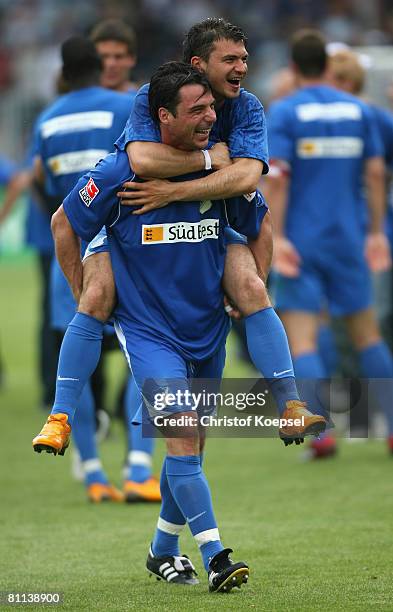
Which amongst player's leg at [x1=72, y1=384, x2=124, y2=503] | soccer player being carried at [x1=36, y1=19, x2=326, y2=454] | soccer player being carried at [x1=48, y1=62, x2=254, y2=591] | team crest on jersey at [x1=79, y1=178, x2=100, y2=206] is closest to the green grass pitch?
player's leg at [x1=72, y1=384, x2=124, y2=503]

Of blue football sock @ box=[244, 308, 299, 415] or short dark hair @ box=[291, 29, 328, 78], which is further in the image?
short dark hair @ box=[291, 29, 328, 78]

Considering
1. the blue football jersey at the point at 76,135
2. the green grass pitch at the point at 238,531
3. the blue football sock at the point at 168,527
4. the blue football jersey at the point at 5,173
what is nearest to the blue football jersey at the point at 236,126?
the blue football sock at the point at 168,527

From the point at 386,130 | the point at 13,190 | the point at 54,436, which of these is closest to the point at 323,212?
the point at 386,130

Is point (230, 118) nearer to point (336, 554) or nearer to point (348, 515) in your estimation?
point (336, 554)

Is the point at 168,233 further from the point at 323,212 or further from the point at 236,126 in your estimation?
the point at 323,212

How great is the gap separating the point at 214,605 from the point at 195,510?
→ 1.33ft

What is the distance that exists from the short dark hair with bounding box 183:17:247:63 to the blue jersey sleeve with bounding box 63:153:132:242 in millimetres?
517

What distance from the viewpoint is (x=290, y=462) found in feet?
30.5

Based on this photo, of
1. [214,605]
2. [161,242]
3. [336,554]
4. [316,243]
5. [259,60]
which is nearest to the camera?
[214,605]

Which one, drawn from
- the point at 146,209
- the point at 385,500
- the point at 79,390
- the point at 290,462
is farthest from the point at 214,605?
the point at 290,462

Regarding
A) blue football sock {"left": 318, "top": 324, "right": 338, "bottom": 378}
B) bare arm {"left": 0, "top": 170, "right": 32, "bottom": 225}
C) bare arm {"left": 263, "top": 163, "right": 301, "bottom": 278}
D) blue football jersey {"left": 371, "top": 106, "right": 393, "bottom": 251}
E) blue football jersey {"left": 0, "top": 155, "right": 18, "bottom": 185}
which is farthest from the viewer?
blue football jersey {"left": 0, "top": 155, "right": 18, "bottom": 185}

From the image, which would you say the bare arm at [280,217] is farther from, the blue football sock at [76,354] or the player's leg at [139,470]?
the blue football sock at [76,354]

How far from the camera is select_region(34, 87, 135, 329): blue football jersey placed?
7.65 m

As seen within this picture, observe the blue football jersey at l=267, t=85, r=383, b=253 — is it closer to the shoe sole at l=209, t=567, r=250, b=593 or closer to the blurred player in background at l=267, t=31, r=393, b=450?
the blurred player in background at l=267, t=31, r=393, b=450
